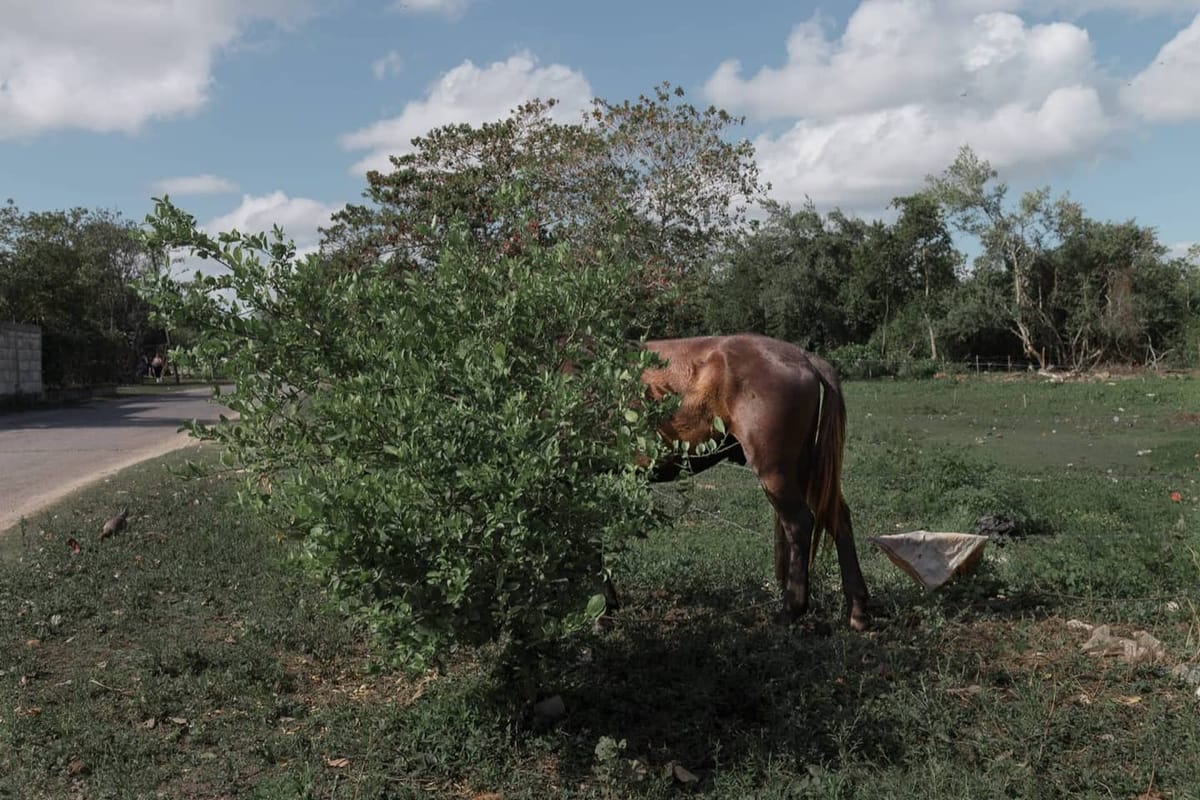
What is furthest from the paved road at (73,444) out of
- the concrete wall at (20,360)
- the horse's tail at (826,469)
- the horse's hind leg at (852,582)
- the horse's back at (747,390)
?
the horse's hind leg at (852,582)

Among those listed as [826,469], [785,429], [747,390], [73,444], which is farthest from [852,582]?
[73,444]

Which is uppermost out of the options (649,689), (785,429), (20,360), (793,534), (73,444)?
(20,360)

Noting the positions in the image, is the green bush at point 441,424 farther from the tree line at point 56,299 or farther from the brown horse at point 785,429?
the tree line at point 56,299

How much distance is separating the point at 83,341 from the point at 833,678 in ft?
96.6

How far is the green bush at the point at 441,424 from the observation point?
356 centimetres

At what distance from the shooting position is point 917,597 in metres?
5.61

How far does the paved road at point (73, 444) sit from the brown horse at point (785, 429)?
21.2 feet

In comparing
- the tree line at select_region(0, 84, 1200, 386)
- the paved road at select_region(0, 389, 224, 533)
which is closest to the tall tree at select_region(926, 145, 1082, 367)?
the tree line at select_region(0, 84, 1200, 386)

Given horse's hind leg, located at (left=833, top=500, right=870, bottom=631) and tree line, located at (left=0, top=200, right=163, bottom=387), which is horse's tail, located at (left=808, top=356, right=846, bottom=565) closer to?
horse's hind leg, located at (left=833, top=500, right=870, bottom=631)

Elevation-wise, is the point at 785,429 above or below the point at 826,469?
above

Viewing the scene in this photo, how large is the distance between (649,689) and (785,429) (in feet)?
5.48

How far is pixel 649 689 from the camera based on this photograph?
4438mm

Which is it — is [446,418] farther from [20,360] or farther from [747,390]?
[20,360]

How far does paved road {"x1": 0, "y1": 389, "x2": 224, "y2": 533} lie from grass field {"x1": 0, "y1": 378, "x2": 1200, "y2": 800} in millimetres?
3678
